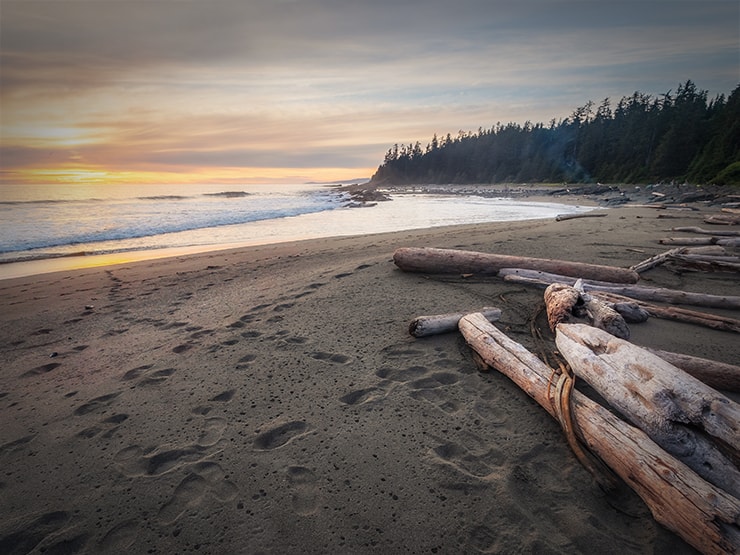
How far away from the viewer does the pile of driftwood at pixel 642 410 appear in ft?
5.71

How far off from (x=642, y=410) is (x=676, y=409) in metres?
0.18

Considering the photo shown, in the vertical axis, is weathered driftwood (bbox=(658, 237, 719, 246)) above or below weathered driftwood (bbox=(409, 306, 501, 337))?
below

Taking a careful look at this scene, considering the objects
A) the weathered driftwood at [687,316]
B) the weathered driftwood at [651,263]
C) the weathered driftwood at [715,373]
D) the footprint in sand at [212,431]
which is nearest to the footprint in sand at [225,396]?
the footprint in sand at [212,431]

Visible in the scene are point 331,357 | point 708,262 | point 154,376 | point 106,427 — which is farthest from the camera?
point 708,262

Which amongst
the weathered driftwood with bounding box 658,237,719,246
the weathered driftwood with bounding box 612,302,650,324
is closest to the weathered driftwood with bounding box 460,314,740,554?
the weathered driftwood with bounding box 612,302,650,324

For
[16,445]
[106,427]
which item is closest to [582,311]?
[106,427]

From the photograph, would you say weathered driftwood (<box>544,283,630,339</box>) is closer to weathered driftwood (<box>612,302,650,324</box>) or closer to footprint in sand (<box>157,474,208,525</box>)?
weathered driftwood (<box>612,302,650,324</box>)

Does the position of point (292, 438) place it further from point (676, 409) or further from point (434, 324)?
point (676, 409)

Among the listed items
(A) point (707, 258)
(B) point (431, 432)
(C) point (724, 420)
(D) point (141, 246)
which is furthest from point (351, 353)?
(D) point (141, 246)

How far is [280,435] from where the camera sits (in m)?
2.62

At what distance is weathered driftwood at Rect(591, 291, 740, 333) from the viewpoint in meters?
4.02

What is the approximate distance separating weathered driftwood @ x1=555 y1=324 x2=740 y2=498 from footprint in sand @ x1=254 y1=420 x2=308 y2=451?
7.59 feet

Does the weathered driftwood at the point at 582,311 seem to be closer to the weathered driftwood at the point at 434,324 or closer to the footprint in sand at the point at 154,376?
the weathered driftwood at the point at 434,324

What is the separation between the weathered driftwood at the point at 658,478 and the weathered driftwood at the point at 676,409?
135 millimetres
